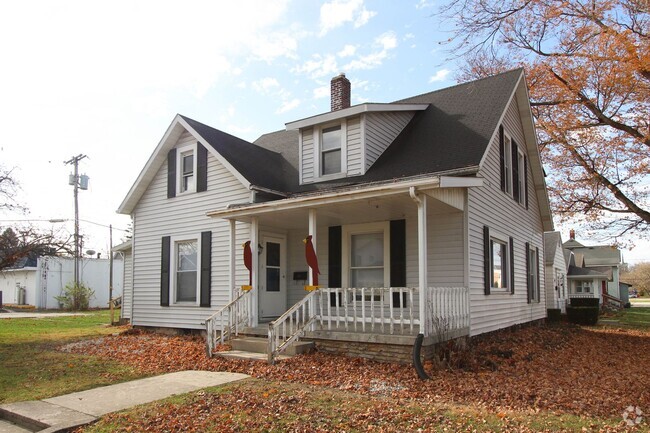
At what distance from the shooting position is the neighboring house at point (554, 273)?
24.6 meters

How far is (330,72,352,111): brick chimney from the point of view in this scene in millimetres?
15109

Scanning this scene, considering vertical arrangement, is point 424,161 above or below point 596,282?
above

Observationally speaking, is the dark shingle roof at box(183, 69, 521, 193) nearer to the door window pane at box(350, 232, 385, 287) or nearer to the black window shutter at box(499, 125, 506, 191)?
the black window shutter at box(499, 125, 506, 191)

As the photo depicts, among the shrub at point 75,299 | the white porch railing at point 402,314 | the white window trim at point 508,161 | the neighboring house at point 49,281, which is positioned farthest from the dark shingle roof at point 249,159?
the neighboring house at point 49,281

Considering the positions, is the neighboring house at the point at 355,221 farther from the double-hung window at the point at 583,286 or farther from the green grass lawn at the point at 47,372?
the double-hung window at the point at 583,286

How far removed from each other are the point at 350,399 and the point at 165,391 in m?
2.71

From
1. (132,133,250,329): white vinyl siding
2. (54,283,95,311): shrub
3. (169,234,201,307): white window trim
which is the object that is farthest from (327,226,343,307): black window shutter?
(54,283,95,311): shrub

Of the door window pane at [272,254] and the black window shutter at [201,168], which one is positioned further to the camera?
the black window shutter at [201,168]

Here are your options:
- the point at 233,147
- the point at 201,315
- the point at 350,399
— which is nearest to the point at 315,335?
the point at 350,399

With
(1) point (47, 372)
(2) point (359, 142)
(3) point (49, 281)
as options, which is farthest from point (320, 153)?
(3) point (49, 281)

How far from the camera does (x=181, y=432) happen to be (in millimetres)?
5496

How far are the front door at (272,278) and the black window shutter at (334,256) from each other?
5.06ft

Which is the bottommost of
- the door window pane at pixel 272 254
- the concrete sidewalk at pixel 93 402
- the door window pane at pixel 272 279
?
the concrete sidewalk at pixel 93 402

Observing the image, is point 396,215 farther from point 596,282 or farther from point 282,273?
point 596,282
